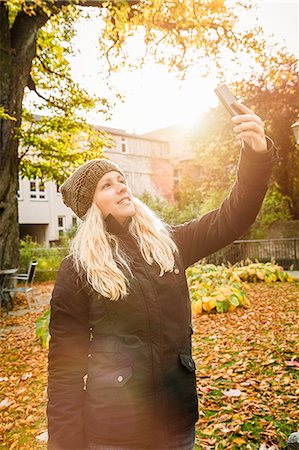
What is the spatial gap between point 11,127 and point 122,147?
110 feet

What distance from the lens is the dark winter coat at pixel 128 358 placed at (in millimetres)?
1651

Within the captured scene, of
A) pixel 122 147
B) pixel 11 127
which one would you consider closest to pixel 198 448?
pixel 11 127

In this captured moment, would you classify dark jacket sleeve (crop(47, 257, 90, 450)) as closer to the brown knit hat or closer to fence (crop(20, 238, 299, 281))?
the brown knit hat

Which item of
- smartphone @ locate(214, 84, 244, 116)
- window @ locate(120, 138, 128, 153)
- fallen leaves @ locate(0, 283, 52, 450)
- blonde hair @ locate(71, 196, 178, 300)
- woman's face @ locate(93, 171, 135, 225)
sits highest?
window @ locate(120, 138, 128, 153)

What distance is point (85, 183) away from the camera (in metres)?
2.03

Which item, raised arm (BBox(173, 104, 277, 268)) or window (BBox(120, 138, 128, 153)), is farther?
Answer: window (BBox(120, 138, 128, 153))

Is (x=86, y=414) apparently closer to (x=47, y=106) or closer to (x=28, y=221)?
(x=47, y=106)

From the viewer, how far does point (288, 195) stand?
2192 centimetres

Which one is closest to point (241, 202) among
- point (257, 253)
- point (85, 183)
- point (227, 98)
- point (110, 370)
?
point (227, 98)

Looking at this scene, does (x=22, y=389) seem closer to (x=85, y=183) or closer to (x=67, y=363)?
(x=67, y=363)

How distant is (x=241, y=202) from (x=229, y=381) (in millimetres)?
3556

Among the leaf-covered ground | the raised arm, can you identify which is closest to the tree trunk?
the leaf-covered ground

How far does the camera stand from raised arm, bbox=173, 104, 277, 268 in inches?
64.5

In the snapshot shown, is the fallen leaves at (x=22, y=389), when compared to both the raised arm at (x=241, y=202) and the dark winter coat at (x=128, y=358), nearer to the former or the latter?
the dark winter coat at (x=128, y=358)
